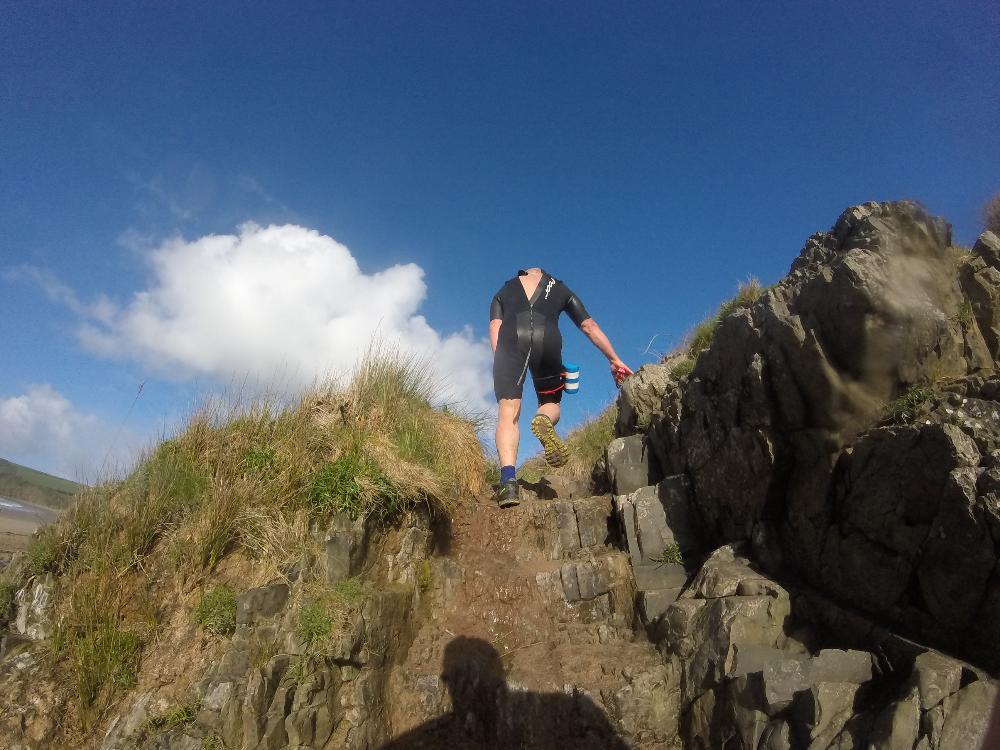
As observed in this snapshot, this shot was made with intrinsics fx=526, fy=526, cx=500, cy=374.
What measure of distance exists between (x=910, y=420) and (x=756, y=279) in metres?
5.90

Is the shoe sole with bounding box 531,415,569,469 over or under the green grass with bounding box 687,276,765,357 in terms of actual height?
under

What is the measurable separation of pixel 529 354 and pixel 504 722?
3.84 m

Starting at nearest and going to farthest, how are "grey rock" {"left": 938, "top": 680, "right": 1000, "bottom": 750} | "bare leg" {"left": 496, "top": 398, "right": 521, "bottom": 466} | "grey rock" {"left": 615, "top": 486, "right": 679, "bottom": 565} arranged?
"grey rock" {"left": 938, "top": 680, "right": 1000, "bottom": 750}
"grey rock" {"left": 615, "top": 486, "right": 679, "bottom": 565}
"bare leg" {"left": 496, "top": 398, "right": 521, "bottom": 466}

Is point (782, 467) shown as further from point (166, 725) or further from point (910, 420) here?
point (166, 725)

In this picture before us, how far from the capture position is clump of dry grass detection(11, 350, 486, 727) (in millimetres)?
4207

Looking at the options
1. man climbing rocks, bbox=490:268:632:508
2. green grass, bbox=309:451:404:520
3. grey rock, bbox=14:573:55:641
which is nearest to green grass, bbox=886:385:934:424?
man climbing rocks, bbox=490:268:632:508

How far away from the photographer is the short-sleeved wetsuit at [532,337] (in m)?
6.48

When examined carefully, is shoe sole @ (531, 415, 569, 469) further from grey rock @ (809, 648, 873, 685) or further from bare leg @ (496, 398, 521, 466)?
grey rock @ (809, 648, 873, 685)

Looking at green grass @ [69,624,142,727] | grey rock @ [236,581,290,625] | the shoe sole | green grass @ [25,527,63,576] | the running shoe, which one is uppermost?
the shoe sole

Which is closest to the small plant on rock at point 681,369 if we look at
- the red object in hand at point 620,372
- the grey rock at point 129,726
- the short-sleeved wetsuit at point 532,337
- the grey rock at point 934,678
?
the red object in hand at point 620,372

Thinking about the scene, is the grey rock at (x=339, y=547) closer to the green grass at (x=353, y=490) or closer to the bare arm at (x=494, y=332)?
the green grass at (x=353, y=490)

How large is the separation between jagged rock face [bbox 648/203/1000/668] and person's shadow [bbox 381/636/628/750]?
204 centimetres

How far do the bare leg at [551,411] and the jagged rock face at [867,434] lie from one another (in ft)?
6.19

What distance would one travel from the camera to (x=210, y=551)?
15.4 ft
